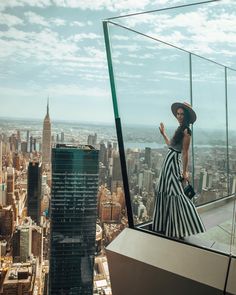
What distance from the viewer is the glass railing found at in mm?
1937

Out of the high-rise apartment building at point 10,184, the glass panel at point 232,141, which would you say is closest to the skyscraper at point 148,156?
the glass panel at point 232,141

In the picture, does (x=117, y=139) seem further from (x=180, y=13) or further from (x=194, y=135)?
(x=180, y=13)

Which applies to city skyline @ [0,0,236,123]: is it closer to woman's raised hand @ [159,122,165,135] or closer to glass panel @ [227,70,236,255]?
woman's raised hand @ [159,122,165,135]

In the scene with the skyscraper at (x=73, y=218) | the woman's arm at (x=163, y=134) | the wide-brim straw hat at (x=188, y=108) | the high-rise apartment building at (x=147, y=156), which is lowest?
the skyscraper at (x=73, y=218)

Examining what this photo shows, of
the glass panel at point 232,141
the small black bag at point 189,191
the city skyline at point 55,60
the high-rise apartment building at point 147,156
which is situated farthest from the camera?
the city skyline at point 55,60

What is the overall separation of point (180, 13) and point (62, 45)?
1255 millimetres

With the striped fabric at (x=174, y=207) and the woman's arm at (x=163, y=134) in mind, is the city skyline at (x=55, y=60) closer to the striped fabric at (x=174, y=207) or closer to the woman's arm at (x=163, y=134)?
the woman's arm at (x=163, y=134)

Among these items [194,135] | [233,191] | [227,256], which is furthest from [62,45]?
[227,256]

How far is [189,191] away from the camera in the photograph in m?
2.18

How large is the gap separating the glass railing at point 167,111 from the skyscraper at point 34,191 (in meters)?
0.89

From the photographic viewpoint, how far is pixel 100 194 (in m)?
2.88

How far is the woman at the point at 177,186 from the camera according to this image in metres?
2.12

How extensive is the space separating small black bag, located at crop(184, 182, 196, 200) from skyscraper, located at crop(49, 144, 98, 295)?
3.16ft

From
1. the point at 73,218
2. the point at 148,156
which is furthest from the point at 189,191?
the point at 73,218
